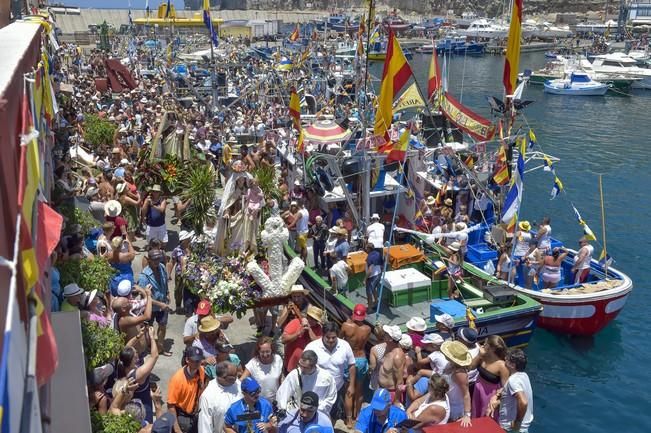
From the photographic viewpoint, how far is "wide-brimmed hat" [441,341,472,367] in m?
6.76

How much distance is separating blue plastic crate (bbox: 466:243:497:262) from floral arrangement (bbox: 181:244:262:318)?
6486mm

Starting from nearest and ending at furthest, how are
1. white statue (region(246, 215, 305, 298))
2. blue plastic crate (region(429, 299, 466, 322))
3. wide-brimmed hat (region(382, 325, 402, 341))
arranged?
1. wide-brimmed hat (region(382, 325, 402, 341))
2. white statue (region(246, 215, 305, 298))
3. blue plastic crate (region(429, 299, 466, 322))

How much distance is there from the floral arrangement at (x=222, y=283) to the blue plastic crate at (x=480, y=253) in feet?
21.3

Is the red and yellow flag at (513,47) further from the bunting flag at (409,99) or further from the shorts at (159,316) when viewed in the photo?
the shorts at (159,316)

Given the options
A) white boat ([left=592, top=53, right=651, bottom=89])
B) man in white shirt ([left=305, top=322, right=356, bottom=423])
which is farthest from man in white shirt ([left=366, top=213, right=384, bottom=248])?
white boat ([left=592, top=53, right=651, bottom=89])

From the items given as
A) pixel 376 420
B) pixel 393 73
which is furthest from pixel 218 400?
pixel 393 73

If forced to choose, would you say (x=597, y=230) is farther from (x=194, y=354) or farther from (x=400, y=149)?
(x=194, y=354)

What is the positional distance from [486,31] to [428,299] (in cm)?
8415

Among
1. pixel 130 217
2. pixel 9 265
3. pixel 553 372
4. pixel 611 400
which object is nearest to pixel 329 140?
pixel 130 217

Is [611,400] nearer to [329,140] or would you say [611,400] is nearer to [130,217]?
[329,140]

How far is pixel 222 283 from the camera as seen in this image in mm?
8914

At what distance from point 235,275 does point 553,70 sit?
181 ft

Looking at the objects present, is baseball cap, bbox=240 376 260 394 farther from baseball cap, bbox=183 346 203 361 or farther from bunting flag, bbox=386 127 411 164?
bunting flag, bbox=386 127 411 164

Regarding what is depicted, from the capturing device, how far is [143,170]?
1443 cm
